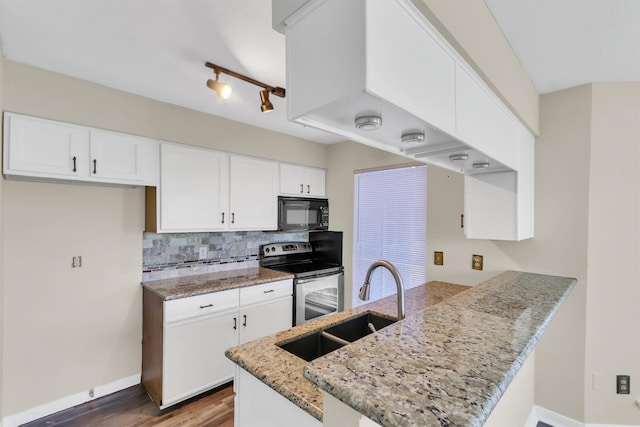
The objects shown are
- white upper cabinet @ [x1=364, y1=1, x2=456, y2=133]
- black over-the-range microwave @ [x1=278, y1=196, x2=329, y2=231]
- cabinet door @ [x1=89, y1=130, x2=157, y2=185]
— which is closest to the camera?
white upper cabinet @ [x1=364, y1=1, x2=456, y2=133]

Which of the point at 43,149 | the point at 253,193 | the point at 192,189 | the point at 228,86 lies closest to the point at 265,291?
the point at 253,193

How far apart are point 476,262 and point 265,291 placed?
1897mm

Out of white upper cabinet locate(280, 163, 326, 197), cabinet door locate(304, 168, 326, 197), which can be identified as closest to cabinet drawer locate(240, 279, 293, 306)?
A: white upper cabinet locate(280, 163, 326, 197)

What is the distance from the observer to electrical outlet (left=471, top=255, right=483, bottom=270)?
241 cm

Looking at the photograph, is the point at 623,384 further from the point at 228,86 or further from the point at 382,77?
the point at 228,86

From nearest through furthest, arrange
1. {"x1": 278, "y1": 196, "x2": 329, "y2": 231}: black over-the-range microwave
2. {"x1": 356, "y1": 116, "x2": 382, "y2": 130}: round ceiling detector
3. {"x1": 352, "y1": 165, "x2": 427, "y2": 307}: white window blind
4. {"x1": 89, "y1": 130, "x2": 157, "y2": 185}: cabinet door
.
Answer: {"x1": 356, "y1": 116, "x2": 382, "y2": 130}: round ceiling detector < {"x1": 89, "y1": 130, "x2": 157, "y2": 185}: cabinet door < {"x1": 352, "y1": 165, "x2": 427, "y2": 307}: white window blind < {"x1": 278, "y1": 196, "x2": 329, "y2": 231}: black over-the-range microwave

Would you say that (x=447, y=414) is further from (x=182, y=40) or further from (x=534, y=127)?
(x=534, y=127)

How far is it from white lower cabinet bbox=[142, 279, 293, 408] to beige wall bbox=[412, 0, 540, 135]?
236 centimetres

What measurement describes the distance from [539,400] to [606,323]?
731 millimetres

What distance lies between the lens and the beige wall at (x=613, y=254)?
1938 mm

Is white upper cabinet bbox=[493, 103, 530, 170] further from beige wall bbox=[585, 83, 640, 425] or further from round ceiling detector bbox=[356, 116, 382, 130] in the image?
round ceiling detector bbox=[356, 116, 382, 130]

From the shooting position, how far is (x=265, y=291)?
9.28 ft

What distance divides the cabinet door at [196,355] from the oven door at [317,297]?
73cm

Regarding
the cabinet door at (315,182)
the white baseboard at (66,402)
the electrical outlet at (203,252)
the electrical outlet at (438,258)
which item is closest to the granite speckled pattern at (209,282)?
the electrical outlet at (203,252)
